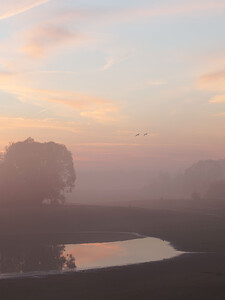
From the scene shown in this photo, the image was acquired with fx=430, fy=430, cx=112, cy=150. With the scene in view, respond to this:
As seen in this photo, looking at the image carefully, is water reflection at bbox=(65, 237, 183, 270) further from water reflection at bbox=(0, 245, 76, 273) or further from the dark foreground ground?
the dark foreground ground

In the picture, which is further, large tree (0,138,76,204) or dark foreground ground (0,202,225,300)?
large tree (0,138,76,204)

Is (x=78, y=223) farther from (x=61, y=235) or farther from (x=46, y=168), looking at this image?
(x=46, y=168)

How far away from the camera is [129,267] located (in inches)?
1768

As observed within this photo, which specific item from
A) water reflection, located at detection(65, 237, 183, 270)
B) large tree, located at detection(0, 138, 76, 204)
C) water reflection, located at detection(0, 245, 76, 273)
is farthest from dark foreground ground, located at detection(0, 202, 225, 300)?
large tree, located at detection(0, 138, 76, 204)

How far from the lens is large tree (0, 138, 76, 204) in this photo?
102062mm

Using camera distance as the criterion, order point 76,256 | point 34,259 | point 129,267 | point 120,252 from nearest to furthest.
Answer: point 129,267
point 34,259
point 76,256
point 120,252

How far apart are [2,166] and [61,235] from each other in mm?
37172

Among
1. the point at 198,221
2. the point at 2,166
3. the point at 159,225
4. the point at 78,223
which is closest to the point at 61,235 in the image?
the point at 78,223

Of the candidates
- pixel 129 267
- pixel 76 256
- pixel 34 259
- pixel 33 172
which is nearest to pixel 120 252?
pixel 76 256

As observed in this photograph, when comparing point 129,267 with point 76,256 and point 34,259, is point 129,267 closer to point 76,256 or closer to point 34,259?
point 76,256

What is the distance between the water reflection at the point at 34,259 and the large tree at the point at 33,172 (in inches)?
1648

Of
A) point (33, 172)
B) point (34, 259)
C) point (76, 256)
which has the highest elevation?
point (33, 172)

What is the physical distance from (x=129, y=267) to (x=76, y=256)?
11.6 metres

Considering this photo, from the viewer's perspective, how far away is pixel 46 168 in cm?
10756
